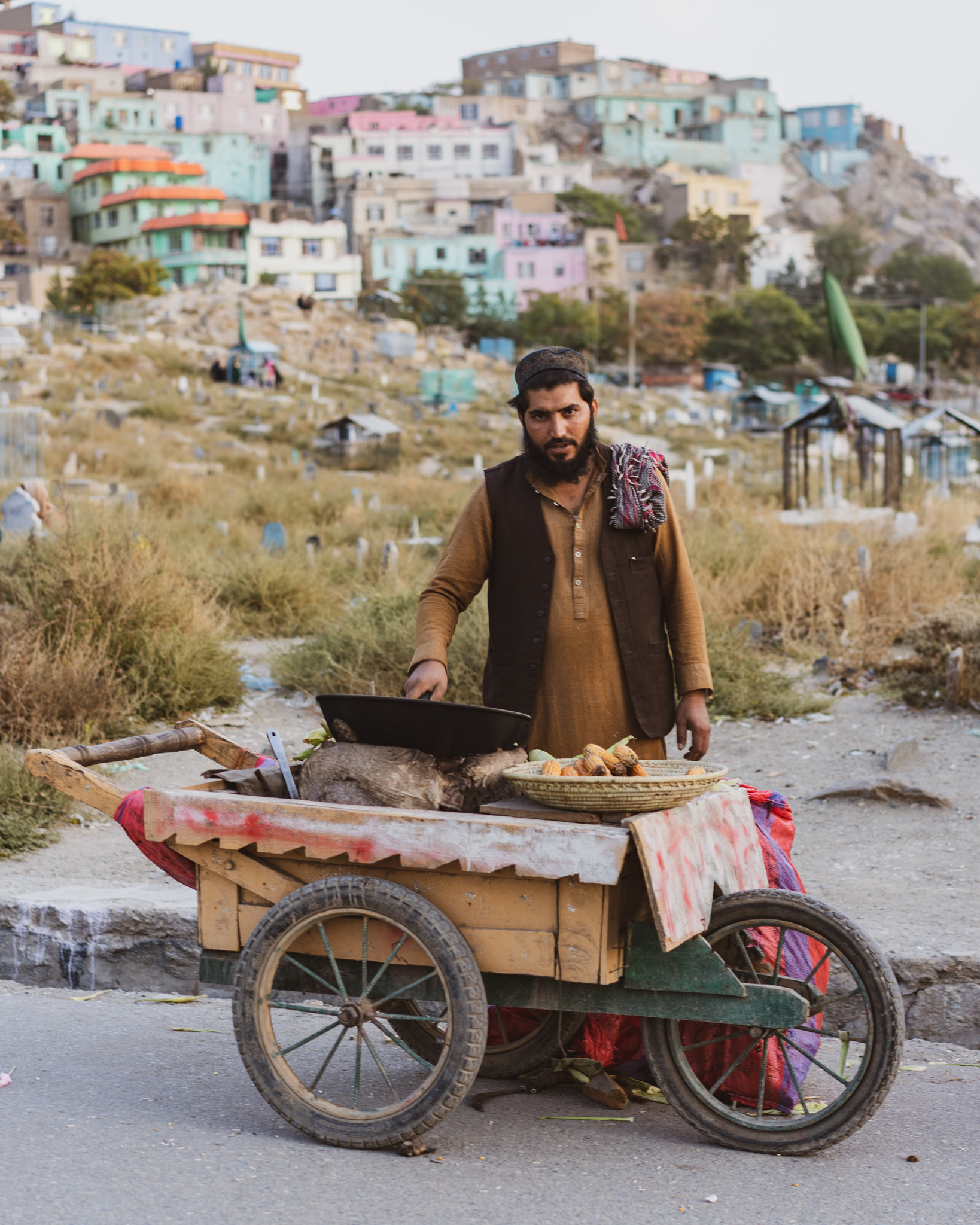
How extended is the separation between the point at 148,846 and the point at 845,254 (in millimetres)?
94643

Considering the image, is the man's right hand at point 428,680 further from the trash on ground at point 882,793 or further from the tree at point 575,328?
the tree at point 575,328

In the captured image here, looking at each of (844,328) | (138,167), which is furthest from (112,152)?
(844,328)

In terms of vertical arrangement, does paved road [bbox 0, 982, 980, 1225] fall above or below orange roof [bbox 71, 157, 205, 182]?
below

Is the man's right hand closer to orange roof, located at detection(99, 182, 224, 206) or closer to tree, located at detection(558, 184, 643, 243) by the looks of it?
orange roof, located at detection(99, 182, 224, 206)

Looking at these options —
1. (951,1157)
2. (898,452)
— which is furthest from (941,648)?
(898,452)

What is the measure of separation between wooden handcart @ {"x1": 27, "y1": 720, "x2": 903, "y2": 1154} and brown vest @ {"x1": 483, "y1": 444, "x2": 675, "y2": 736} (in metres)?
0.62

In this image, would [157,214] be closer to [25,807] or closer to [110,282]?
[110,282]

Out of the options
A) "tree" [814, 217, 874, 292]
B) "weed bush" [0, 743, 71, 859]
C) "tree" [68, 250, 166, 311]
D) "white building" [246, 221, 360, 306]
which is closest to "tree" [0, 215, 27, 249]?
"tree" [68, 250, 166, 311]

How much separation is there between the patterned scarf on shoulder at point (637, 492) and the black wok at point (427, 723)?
80 cm

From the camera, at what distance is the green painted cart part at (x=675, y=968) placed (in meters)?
2.96

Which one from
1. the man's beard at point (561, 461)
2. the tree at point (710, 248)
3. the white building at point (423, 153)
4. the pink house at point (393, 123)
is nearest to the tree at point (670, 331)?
the tree at point (710, 248)

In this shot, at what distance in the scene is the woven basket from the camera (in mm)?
2879

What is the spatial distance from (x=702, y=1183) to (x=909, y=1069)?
1.12 metres

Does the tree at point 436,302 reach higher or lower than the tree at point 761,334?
higher
